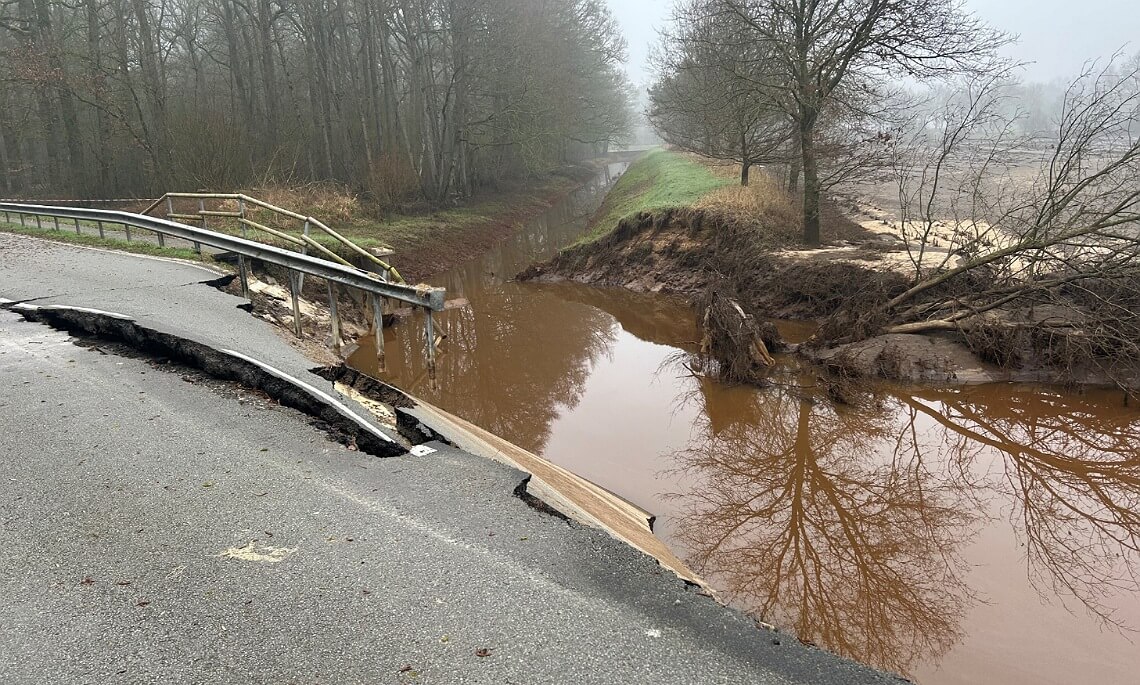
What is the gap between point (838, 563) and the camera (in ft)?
18.1

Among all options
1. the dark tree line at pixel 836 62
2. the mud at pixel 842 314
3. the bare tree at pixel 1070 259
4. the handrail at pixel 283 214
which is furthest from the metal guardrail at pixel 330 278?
the dark tree line at pixel 836 62

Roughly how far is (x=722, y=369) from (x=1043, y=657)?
20.2 feet

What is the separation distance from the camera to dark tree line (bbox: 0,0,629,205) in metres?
20.5

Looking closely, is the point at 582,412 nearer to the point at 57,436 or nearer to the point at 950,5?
the point at 57,436

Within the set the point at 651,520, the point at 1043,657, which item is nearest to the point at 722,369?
the point at 651,520

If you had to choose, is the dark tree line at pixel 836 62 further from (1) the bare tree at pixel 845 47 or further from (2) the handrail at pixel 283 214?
(2) the handrail at pixel 283 214

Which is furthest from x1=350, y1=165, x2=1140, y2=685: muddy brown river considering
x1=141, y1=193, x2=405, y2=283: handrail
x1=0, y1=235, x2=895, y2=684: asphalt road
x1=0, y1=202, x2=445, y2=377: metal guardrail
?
x1=0, y1=235, x2=895, y2=684: asphalt road

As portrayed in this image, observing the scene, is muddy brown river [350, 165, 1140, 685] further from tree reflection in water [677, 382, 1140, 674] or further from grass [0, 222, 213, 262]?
grass [0, 222, 213, 262]

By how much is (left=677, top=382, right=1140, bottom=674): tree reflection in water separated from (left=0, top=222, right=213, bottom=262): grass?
985 centimetres

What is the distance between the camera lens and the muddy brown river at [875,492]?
15.6ft

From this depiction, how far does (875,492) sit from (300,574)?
19.0ft

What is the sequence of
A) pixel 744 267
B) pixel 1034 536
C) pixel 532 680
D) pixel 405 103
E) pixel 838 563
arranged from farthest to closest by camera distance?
pixel 405 103, pixel 744 267, pixel 1034 536, pixel 838 563, pixel 532 680

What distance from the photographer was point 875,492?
6883 millimetres

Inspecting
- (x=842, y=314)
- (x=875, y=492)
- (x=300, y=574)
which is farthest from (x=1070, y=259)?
(x=300, y=574)
